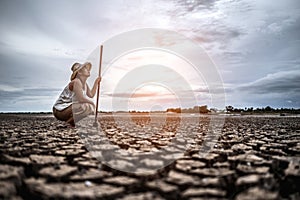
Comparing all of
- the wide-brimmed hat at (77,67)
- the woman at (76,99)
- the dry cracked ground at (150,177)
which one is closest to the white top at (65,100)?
the woman at (76,99)

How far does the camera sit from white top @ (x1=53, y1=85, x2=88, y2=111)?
6278mm

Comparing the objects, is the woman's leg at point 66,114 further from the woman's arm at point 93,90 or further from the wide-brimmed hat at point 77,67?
the wide-brimmed hat at point 77,67

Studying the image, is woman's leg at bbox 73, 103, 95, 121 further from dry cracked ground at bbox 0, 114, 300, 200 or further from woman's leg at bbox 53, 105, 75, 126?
dry cracked ground at bbox 0, 114, 300, 200

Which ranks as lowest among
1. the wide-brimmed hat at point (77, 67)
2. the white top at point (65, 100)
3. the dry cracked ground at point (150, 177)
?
the dry cracked ground at point (150, 177)

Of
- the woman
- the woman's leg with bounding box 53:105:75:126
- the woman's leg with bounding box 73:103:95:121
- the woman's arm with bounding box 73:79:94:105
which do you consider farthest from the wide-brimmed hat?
the woman's leg with bounding box 53:105:75:126

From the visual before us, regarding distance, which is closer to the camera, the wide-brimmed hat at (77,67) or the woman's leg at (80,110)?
the woman's leg at (80,110)

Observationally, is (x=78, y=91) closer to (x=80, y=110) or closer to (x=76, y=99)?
(x=76, y=99)

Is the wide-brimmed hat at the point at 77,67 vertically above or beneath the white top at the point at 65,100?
above

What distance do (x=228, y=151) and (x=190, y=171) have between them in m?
1.25

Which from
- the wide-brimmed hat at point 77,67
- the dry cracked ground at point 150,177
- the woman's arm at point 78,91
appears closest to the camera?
the dry cracked ground at point 150,177

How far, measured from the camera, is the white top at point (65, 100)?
6.28 metres

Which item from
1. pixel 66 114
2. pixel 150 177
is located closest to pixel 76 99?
pixel 66 114

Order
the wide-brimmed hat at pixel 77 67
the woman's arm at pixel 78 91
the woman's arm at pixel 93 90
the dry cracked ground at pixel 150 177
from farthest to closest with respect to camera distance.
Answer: the woman's arm at pixel 93 90 → the wide-brimmed hat at pixel 77 67 → the woman's arm at pixel 78 91 → the dry cracked ground at pixel 150 177

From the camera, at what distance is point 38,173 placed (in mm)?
2088
